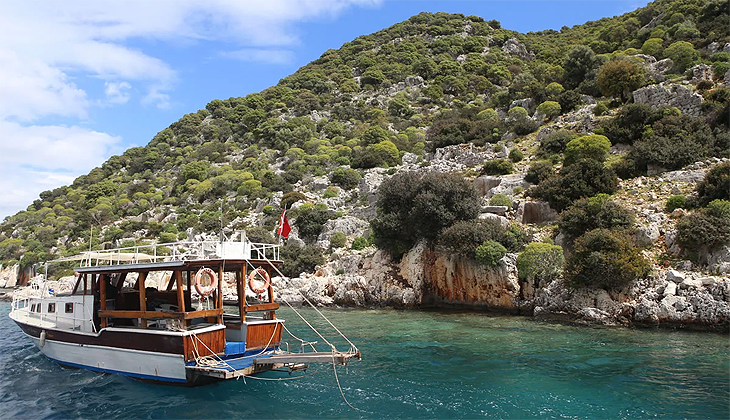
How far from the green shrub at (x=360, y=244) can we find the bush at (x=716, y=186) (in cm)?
2151

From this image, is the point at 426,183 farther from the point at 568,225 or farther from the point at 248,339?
the point at 248,339

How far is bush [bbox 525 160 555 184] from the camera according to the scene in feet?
103

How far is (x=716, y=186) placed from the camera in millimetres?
22469

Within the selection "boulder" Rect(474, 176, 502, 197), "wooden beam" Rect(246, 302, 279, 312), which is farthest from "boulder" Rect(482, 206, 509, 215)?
"wooden beam" Rect(246, 302, 279, 312)

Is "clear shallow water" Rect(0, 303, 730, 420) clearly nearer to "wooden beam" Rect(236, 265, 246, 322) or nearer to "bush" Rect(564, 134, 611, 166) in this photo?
"wooden beam" Rect(236, 265, 246, 322)

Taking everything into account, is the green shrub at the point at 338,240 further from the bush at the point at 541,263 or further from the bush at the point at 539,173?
the bush at the point at 541,263

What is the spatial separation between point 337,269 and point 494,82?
61654 mm

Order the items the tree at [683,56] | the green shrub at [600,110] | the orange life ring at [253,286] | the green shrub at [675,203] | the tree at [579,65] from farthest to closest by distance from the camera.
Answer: the tree at [579,65] < the tree at [683,56] < the green shrub at [600,110] < the green shrub at [675,203] < the orange life ring at [253,286]

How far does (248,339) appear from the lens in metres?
12.3

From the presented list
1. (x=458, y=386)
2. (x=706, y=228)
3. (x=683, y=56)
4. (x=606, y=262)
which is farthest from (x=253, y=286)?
(x=683, y=56)

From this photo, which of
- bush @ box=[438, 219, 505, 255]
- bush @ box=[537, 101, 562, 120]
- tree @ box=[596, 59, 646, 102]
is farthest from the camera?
bush @ box=[537, 101, 562, 120]

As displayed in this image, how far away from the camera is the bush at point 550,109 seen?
1744 inches

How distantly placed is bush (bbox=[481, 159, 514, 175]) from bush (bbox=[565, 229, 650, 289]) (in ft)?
49.5

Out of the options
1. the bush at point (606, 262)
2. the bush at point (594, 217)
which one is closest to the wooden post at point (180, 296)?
the bush at point (606, 262)
